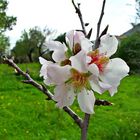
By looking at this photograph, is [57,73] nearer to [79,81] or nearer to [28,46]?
→ [79,81]

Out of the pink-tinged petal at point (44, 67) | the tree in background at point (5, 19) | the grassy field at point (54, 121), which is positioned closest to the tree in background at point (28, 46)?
the tree in background at point (5, 19)

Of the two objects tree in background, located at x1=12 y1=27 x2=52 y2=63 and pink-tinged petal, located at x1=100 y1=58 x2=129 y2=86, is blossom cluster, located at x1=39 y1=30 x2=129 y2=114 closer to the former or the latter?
pink-tinged petal, located at x1=100 y1=58 x2=129 y2=86

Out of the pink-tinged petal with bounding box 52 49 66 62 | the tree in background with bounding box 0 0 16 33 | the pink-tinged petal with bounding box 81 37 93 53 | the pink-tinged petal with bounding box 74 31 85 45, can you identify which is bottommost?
the tree in background with bounding box 0 0 16 33

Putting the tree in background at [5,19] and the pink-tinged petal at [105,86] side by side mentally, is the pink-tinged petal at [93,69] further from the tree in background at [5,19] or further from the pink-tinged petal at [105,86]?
the tree in background at [5,19]

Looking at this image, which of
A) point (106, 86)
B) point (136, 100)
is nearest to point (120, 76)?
point (106, 86)

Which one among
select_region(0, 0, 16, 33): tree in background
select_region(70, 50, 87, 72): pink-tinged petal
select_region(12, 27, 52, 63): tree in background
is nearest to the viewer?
select_region(70, 50, 87, 72): pink-tinged petal

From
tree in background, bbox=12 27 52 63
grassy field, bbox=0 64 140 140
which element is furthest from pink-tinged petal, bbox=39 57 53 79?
tree in background, bbox=12 27 52 63

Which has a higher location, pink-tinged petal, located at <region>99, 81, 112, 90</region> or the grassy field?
pink-tinged petal, located at <region>99, 81, 112, 90</region>
